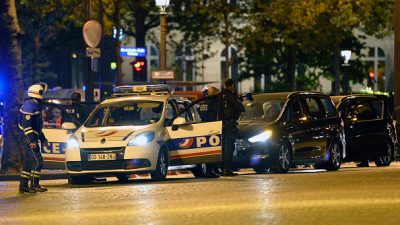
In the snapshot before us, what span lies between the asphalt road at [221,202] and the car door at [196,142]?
3.11ft

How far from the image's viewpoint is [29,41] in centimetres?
5775

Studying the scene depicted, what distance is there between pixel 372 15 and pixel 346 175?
29.6m

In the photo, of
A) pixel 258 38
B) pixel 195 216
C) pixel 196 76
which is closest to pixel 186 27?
pixel 258 38

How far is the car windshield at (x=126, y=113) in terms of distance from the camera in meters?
20.2

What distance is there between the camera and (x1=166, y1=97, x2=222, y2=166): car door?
19969 mm

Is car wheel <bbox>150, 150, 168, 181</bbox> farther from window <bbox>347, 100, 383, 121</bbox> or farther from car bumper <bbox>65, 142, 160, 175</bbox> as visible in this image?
window <bbox>347, 100, 383, 121</bbox>

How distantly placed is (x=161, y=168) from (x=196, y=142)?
957 mm

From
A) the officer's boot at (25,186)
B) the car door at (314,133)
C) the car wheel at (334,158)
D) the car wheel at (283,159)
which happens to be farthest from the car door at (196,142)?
the car wheel at (334,158)

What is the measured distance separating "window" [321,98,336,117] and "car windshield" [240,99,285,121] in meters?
1.41

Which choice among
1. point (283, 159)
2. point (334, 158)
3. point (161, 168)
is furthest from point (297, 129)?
point (161, 168)

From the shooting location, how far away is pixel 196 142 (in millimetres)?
20031

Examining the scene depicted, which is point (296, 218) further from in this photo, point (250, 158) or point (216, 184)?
point (250, 158)

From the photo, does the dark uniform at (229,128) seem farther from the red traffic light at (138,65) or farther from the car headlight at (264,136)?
the red traffic light at (138,65)

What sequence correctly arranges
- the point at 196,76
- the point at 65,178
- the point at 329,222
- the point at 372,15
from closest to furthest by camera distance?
the point at 329,222 < the point at 65,178 < the point at 372,15 < the point at 196,76
